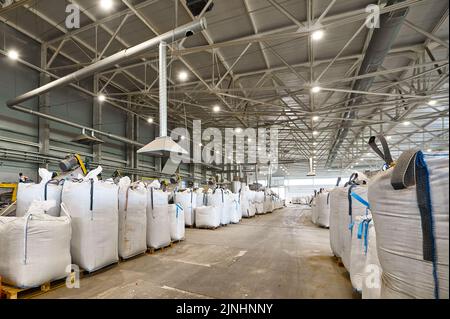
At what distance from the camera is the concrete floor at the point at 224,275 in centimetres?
225

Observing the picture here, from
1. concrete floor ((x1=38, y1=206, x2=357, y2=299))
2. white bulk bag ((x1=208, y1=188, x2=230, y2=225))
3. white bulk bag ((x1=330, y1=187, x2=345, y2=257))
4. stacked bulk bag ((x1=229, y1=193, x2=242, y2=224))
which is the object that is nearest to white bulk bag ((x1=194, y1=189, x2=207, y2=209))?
white bulk bag ((x1=208, y1=188, x2=230, y2=225))

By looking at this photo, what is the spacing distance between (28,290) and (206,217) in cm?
427

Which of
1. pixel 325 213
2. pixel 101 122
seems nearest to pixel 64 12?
pixel 101 122

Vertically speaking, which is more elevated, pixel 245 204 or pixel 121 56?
pixel 121 56

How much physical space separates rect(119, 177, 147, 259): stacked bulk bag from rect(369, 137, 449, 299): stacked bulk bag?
3009mm

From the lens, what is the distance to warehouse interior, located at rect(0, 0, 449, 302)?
1.13 m

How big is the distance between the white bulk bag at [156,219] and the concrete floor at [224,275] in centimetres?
21

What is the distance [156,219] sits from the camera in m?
3.69

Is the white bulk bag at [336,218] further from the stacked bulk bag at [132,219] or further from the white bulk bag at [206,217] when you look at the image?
the white bulk bag at [206,217]

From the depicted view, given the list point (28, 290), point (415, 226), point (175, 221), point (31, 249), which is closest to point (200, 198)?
point (175, 221)

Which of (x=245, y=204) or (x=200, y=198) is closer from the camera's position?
(x=200, y=198)

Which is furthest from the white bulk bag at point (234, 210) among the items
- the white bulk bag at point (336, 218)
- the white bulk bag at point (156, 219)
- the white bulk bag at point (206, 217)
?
the white bulk bag at point (336, 218)

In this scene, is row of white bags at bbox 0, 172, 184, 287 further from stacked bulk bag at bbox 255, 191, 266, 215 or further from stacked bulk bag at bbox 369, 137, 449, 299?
stacked bulk bag at bbox 255, 191, 266, 215

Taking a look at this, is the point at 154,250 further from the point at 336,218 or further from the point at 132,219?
the point at 336,218
